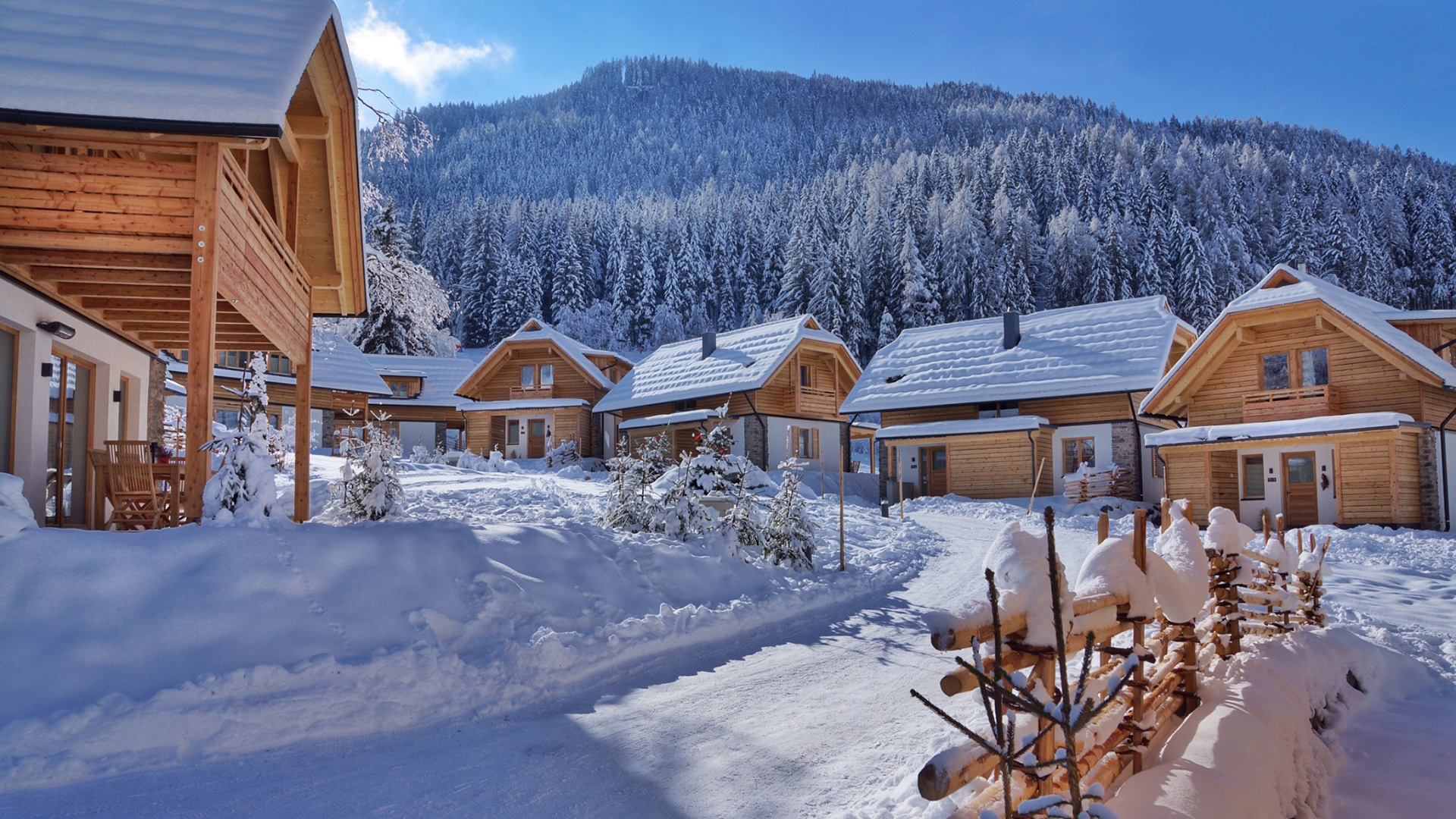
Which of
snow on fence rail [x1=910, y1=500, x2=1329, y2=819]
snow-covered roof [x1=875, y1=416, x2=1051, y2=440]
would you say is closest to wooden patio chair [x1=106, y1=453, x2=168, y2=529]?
snow on fence rail [x1=910, y1=500, x2=1329, y2=819]

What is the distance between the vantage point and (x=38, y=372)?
32.5ft

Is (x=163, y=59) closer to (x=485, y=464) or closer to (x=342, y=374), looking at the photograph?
→ (x=485, y=464)

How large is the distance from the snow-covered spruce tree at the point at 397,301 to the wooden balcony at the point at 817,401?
44.5 feet

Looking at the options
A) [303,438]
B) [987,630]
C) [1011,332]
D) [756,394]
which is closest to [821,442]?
[756,394]

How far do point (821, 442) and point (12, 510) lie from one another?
94.9 feet

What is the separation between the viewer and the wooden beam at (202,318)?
7.09 meters

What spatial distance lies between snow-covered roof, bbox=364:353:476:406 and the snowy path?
123 feet

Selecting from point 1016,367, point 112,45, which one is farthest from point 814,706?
point 1016,367

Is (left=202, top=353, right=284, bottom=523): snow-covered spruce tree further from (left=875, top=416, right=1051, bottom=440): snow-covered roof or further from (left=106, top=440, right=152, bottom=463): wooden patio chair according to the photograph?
(left=875, top=416, right=1051, bottom=440): snow-covered roof

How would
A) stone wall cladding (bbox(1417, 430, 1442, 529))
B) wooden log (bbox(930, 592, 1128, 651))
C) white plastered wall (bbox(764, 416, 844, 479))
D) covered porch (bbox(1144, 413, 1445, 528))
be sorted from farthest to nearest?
white plastered wall (bbox(764, 416, 844, 479)), covered porch (bbox(1144, 413, 1445, 528)), stone wall cladding (bbox(1417, 430, 1442, 529)), wooden log (bbox(930, 592, 1128, 651))

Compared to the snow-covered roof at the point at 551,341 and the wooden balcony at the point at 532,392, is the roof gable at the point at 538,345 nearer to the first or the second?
the snow-covered roof at the point at 551,341

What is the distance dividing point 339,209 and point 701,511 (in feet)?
22.6

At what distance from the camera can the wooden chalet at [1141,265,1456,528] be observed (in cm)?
1933

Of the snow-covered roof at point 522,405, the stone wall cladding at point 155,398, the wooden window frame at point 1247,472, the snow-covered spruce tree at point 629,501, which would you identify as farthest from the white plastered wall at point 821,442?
the stone wall cladding at point 155,398
